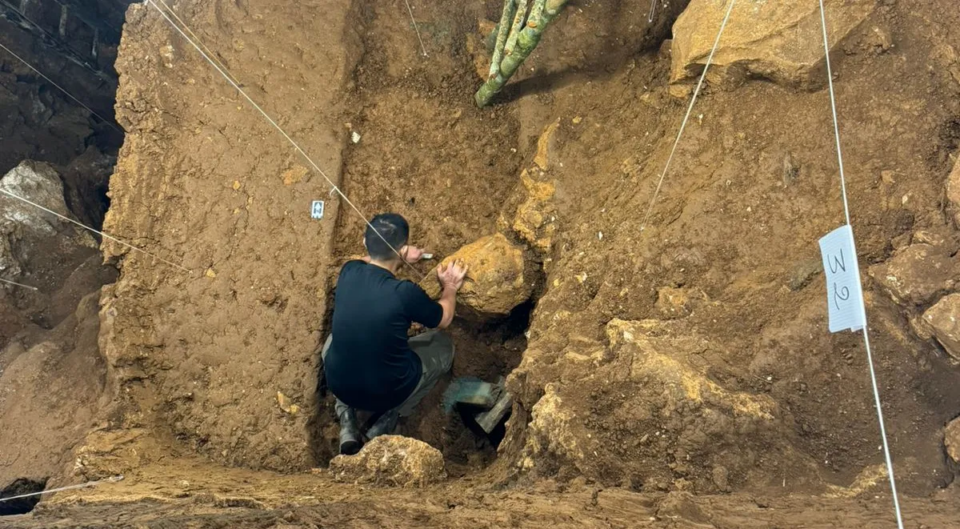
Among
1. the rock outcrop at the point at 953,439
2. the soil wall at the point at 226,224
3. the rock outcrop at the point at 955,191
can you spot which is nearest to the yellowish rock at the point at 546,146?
the soil wall at the point at 226,224

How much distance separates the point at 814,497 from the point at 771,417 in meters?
0.24

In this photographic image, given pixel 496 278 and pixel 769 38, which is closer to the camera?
pixel 769 38

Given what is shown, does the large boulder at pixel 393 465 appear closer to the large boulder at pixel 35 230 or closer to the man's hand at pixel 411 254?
the man's hand at pixel 411 254

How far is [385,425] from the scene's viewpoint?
116 inches

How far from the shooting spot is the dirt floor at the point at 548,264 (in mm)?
1753

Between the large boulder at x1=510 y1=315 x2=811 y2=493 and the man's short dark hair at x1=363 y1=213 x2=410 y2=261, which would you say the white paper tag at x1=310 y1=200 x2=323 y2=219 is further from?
the large boulder at x1=510 y1=315 x2=811 y2=493

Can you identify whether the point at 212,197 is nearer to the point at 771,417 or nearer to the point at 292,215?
the point at 292,215

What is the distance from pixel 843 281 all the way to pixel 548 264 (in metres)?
1.39

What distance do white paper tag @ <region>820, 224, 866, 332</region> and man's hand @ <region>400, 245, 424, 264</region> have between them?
191 cm

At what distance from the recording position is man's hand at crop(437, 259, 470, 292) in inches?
111

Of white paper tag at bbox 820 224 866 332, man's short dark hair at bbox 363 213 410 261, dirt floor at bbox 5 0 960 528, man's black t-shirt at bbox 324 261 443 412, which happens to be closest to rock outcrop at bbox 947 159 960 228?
dirt floor at bbox 5 0 960 528

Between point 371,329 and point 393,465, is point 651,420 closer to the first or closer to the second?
point 393,465

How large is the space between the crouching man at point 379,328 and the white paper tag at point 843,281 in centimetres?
161

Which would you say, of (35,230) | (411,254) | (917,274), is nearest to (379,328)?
(411,254)
